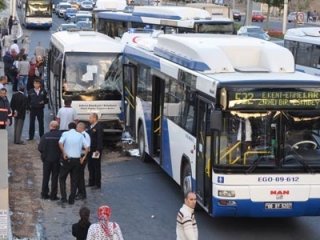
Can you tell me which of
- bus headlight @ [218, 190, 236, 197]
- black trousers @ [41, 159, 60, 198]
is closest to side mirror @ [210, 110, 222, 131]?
bus headlight @ [218, 190, 236, 197]

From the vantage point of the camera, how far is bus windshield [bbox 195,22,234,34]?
3339cm

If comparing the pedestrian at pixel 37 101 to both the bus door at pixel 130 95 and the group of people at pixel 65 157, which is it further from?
the group of people at pixel 65 157

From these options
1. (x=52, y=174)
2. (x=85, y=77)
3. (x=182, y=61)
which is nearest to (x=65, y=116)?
(x=85, y=77)

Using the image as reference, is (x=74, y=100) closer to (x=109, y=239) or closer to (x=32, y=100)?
(x=32, y=100)

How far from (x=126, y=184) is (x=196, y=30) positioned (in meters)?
17.1

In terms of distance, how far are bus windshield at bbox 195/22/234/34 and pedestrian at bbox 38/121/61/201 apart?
18.7 meters

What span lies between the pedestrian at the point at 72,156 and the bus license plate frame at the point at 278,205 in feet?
12.3

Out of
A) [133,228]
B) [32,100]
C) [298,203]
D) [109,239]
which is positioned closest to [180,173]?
[133,228]

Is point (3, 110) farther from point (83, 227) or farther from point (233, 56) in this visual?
point (83, 227)

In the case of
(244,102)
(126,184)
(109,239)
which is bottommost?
(126,184)

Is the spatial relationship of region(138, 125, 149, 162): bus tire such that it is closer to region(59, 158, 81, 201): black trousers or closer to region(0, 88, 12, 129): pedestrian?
region(0, 88, 12, 129): pedestrian

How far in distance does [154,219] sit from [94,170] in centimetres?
261

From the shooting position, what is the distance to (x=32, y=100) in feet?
69.4

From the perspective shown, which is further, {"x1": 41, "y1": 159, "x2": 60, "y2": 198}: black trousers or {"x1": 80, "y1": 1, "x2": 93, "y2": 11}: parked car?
{"x1": 80, "y1": 1, "x2": 93, "y2": 11}: parked car
